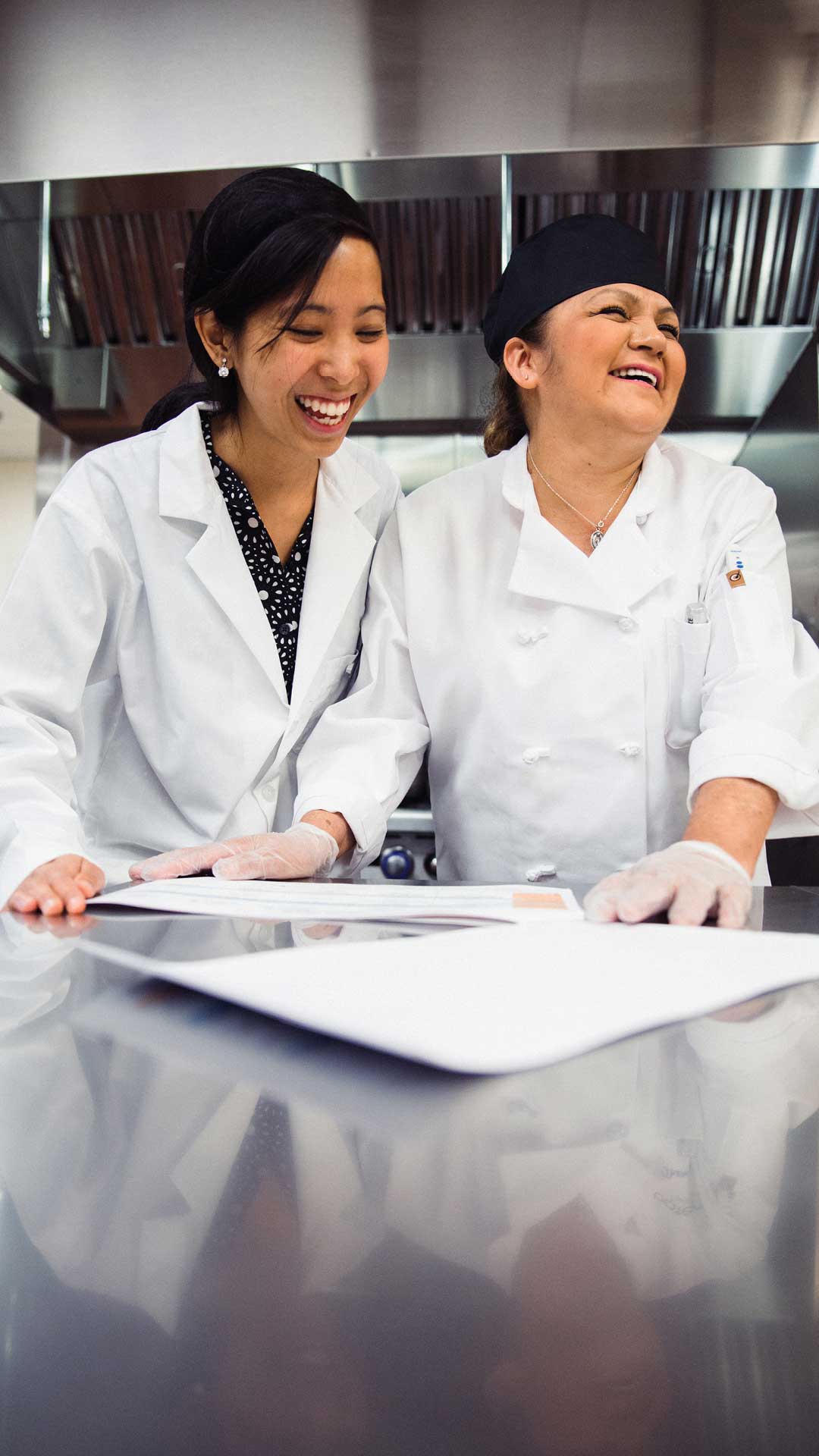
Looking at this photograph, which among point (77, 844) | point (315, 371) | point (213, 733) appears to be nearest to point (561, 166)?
point (315, 371)

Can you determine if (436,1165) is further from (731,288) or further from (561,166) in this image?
(731,288)

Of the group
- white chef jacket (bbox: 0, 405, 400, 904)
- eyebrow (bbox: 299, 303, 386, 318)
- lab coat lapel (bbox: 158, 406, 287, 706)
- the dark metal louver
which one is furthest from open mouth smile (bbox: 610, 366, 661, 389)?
the dark metal louver

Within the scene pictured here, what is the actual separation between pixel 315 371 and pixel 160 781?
0.55 m

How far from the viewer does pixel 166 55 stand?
2135 mm

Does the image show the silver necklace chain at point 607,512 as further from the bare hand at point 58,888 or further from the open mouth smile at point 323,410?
the bare hand at point 58,888

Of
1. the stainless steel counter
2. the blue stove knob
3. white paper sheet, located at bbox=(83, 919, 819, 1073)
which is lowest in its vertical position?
the stainless steel counter

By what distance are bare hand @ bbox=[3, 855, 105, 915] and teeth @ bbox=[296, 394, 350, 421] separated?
65 centimetres

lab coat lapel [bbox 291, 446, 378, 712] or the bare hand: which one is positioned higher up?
lab coat lapel [bbox 291, 446, 378, 712]

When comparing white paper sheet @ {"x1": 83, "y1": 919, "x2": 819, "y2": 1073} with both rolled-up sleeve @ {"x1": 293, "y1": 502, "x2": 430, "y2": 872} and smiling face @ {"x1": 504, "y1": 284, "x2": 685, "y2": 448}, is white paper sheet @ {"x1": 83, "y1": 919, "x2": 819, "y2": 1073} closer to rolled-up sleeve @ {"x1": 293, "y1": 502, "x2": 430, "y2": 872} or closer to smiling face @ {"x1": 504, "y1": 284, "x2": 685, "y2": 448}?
rolled-up sleeve @ {"x1": 293, "y1": 502, "x2": 430, "y2": 872}

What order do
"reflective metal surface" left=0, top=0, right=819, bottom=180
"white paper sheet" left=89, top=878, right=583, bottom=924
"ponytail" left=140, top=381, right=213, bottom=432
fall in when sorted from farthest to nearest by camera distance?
1. "reflective metal surface" left=0, top=0, right=819, bottom=180
2. "ponytail" left=140, top=381, right=213, bottom=432
3. "white paper sheet" left=89, top=878, right=583, bottom=924

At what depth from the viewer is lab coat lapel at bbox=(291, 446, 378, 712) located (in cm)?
136

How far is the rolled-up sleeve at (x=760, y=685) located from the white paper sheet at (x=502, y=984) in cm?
45

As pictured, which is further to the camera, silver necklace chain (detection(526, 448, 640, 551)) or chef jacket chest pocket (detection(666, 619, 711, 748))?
silver necklace chain (detection(526, 448, 640, 551))

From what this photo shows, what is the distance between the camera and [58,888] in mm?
911
